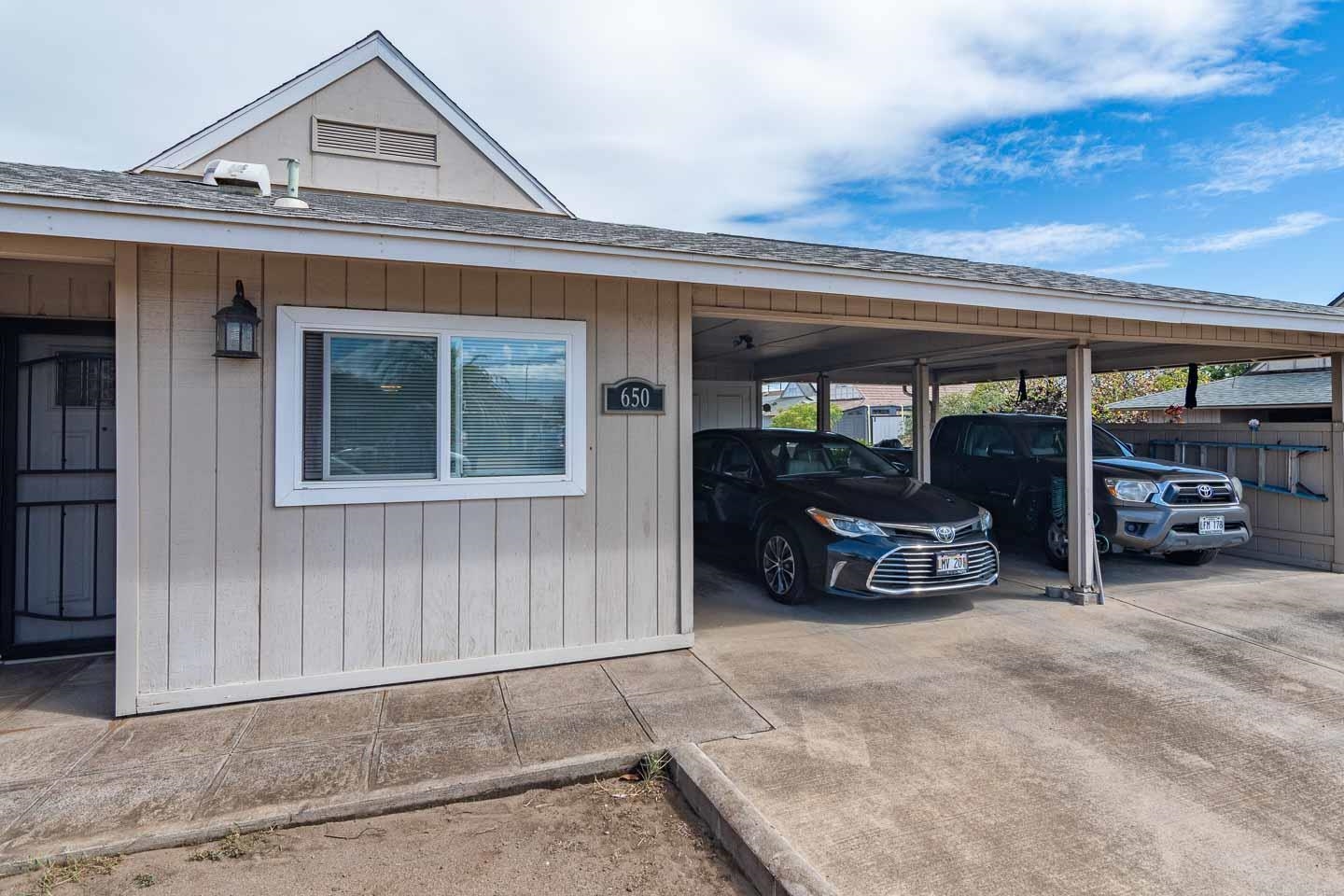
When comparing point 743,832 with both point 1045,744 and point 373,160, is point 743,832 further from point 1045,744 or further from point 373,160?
point 373,160

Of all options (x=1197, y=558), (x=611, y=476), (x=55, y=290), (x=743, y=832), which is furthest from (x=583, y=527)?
(x=1197, y=558)

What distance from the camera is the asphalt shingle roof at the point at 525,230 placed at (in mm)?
3291

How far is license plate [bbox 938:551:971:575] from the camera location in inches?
201

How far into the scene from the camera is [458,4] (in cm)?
1010

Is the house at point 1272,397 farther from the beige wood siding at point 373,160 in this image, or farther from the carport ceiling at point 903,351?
the beige wood siding at point 373,160

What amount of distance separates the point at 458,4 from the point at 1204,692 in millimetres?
12012

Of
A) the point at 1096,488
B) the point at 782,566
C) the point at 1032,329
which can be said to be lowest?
the point at 782,566

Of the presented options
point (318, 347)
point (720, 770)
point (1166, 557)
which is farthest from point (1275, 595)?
point (318, 347)

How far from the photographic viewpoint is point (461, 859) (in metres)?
2.35

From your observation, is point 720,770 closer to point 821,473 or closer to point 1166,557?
point 821,473

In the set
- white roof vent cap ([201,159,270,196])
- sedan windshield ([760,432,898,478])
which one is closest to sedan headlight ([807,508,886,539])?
sedan windshield ([760,432,898,478])

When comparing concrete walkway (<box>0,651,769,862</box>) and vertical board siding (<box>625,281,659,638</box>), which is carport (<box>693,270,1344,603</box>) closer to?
vertical board siding (<box>625,281,659,638</box>)

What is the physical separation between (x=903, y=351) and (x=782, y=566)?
3.06 metres

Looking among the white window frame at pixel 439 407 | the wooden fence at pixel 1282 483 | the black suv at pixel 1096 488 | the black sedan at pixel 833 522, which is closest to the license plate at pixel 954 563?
the black sedan at pixel 833 522
